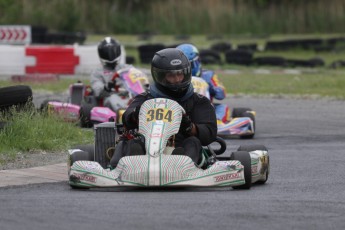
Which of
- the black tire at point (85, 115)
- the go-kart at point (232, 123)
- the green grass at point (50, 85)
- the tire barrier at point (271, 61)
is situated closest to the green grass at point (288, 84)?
the tire barrier at point (271, 61)

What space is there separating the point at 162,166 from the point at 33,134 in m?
3.13

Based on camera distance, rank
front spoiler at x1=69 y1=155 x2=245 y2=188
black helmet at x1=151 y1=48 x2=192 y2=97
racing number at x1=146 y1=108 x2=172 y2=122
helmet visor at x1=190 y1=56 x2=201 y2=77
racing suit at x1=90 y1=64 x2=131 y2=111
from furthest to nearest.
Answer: racing suit at x1=90 y1=64 x2=131 y2=111
helmet visor at x1=190 y1=56 x2=201 y2=77
black helmet at x1=151 y1=48 x2=192 y2=97
racing number at x1=146 y1=108 x2=172 y2=122
front spoiler at x1=69 y1=155 x2=245 y2=188

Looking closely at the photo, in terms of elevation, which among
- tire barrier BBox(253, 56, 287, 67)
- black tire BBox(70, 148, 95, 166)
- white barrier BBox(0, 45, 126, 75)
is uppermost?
black tire BBox(70, 148, 95, 166)

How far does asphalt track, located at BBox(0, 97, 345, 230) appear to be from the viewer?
6.00 meters

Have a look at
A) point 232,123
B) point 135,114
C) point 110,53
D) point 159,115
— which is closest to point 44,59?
point 110,53

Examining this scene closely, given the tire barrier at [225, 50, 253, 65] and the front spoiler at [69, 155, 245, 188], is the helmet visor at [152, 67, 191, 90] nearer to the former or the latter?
the front spoiler at [69, 155, 245, 188]

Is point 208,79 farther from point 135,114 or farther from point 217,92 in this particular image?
point 135,114

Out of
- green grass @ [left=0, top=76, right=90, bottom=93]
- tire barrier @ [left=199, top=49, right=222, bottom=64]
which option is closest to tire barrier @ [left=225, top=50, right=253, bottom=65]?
tire barrier @ [left=199, top=49, right=222, bottom=64]

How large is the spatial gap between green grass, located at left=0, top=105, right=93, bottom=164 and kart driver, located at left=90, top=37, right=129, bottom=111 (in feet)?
9.32

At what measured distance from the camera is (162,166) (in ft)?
24.8

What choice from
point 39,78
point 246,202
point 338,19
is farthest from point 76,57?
point 338,19

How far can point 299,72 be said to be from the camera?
24.2 metres

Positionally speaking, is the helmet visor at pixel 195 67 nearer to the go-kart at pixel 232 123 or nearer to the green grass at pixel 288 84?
the go-kart at pixel 232 123

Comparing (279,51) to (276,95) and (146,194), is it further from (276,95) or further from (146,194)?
(146,194)
